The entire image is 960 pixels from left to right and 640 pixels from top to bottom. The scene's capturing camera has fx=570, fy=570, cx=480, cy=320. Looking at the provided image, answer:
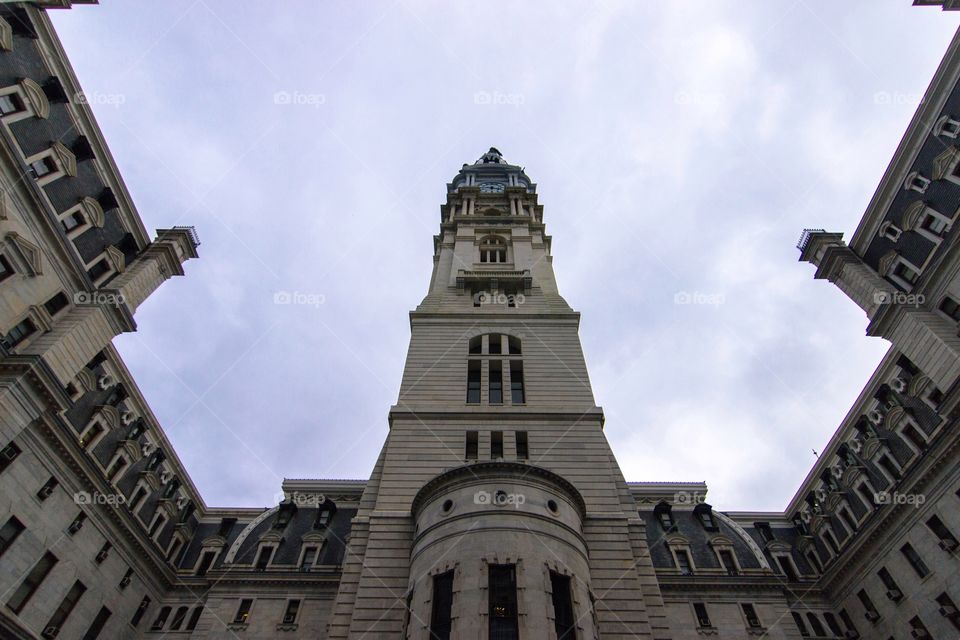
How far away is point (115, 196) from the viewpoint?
36750 mm

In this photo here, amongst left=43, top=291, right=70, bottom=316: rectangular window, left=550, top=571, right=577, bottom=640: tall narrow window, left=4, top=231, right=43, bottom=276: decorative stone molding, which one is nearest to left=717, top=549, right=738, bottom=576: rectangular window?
left=550, top=571, right=577, bottom=640: tall narrow window

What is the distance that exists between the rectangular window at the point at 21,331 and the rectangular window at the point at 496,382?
27.1 m

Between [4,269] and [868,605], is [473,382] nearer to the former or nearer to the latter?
[4,269]

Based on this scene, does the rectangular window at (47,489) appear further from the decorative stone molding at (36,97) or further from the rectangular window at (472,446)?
the rectangular window at (472,446)

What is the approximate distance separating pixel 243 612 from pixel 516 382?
24.6 metres

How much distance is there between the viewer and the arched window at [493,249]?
6047cm

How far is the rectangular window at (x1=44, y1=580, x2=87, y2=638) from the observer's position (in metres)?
31.5

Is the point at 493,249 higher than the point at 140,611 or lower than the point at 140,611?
higher

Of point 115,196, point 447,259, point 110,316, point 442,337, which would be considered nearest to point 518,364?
point 442,337

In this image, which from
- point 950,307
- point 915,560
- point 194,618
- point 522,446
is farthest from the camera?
point 194,618

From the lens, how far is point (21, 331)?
29.9 metres

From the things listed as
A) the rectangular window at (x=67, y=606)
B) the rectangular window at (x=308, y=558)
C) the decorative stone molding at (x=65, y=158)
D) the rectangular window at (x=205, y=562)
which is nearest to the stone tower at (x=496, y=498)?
the rectangular window at (x=308, y=558)

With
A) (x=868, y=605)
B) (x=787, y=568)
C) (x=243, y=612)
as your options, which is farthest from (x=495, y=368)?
(x=868, y=605)

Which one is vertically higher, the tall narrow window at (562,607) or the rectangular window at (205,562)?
the rectangular window at (205,562)
